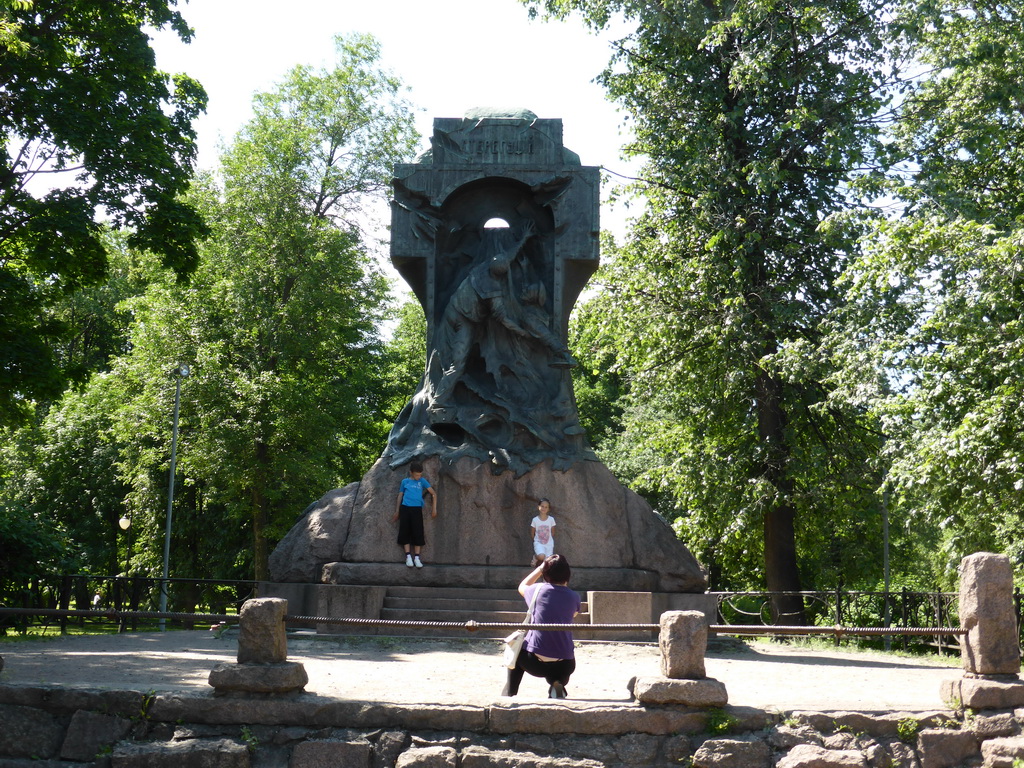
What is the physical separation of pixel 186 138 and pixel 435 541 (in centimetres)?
1059

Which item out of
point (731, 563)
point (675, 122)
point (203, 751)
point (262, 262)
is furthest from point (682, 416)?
point (203, 751)

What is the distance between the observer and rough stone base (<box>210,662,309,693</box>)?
7145 mm

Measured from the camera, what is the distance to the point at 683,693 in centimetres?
709

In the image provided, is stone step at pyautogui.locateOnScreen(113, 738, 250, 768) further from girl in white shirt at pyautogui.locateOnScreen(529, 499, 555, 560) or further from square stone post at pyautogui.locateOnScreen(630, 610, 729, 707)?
girl in white shirt at pyautogui.locateOnScreen(529, 499, 555, 560)

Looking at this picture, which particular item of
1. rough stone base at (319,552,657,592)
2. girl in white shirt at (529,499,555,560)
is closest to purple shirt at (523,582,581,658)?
girl in white shirt at (529,499,555,560)

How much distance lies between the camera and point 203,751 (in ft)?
22.5

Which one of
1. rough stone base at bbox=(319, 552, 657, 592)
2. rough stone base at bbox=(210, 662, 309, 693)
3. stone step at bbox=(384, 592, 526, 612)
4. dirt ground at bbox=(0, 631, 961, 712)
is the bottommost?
dirt ground at bbox=(0, 631, 961, 712)

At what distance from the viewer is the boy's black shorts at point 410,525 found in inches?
516

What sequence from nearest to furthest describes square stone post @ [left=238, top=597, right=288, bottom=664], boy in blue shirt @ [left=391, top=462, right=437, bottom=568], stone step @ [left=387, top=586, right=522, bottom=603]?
square stone post @ [left=238, top=597, right=288, bottom=664]
stone step @ [left=387, top=586, right=522, bottom=603]
boy in blue shirt @ [left=391, top=462, right=437, bottom=568]

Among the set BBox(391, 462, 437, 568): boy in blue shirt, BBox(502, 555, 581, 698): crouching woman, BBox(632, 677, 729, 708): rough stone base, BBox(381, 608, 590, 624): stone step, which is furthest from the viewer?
BBox(391, 462, 437, 568): boy in blue shirt

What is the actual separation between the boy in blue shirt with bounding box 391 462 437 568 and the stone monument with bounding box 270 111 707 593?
0.64 ft

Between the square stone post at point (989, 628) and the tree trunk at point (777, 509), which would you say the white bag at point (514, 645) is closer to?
the square stone post at point (989, 628)

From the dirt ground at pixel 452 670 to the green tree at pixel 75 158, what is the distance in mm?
6402

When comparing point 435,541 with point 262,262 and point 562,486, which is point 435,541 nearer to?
point 562,486
